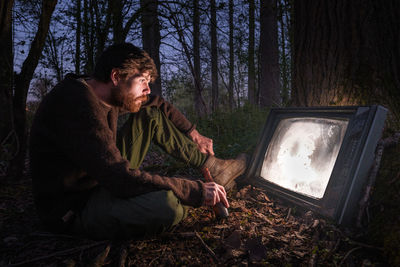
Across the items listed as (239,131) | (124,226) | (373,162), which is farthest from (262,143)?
(239,131)

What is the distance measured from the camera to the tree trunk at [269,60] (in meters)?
7.48

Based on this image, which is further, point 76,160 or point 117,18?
point 117,18

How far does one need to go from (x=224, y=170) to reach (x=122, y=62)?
4.74 ft

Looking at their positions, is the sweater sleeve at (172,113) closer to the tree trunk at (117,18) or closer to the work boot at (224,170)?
the work boot at (224,170)

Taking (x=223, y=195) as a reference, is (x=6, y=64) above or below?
above

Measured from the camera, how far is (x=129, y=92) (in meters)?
2.00

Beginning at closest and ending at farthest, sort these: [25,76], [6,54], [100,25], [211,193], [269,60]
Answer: [211,193]
[6,54]
[25,76]
[100,25]
[269,60]

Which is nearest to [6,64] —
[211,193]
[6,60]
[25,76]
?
[6,60]

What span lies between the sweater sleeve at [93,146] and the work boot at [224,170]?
1057 millimetres

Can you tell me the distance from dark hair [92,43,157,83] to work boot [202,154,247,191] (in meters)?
1.17

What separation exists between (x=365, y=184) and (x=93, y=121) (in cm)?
194

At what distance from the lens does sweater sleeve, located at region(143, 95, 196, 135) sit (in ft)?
8.15

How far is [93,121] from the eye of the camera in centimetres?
148

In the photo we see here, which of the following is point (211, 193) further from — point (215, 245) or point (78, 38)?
point (78, 38)
